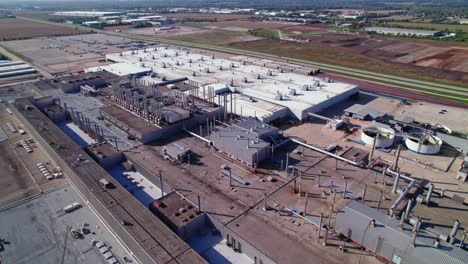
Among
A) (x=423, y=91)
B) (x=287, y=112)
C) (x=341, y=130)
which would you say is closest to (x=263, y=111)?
(x=287, y=112)

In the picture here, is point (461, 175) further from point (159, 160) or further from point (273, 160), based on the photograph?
point (159, 160)

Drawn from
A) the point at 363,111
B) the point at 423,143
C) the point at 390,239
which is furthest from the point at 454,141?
the point at 390,239

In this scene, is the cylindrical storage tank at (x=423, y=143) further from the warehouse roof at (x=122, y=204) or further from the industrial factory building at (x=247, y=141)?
the warehouse roof at (x=122, y=204)

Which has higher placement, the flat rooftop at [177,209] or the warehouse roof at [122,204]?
the warehouse roof at [122,204]

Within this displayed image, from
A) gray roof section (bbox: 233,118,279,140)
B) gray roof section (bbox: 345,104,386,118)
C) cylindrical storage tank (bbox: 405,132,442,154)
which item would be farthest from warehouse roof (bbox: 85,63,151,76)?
cylindrical storage tank (bbox: 405,132,442,154)

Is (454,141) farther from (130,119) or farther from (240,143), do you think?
(130,119)

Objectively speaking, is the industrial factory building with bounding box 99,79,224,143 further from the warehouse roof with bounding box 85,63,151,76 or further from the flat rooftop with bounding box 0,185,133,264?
the warehouse roof with bounding box 85,63,151,76

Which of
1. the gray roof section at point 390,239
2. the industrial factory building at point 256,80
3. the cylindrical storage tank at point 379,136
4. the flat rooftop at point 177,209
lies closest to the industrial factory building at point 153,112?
the industrial factory building at point 256,80
